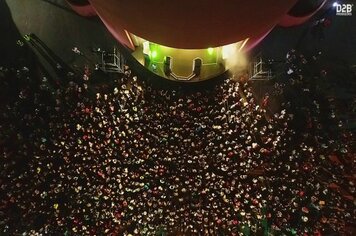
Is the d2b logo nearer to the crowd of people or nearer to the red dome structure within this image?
the crowd of people

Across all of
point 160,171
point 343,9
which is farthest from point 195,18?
point 343,9

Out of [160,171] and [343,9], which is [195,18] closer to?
[160,171]

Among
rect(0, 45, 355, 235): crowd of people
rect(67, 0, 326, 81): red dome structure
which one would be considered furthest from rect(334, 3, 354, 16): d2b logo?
rect(67, 0, 326, 81): red dome structure

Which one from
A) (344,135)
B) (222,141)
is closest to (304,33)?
(344,135)

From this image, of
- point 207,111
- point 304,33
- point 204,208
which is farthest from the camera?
point 304,33

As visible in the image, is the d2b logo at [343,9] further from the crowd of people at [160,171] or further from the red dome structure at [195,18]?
the red dome structure at [195,18]

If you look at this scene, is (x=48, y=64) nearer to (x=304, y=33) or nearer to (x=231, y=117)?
(x=231, y=117)
